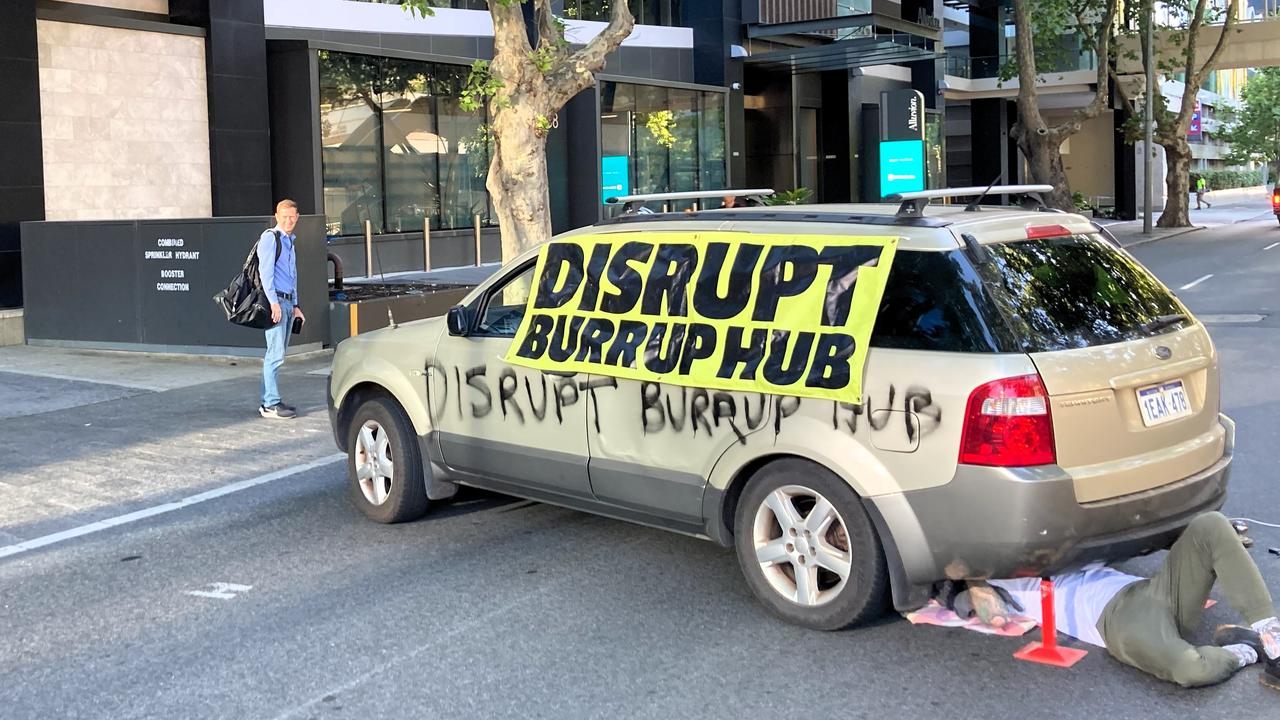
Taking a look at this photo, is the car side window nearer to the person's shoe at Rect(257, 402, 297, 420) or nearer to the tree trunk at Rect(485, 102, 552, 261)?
the person's shoe at Rect(257, 402, 297, 420)

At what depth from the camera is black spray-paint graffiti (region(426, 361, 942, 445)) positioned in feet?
16.7

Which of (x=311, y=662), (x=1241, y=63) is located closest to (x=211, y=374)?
(x=311, y=662)

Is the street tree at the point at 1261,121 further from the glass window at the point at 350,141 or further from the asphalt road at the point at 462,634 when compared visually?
the asphalt road at the point at 462,634

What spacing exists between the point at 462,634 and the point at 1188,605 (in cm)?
285

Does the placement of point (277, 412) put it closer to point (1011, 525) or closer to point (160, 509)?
point (160, 509)

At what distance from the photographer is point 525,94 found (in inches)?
563

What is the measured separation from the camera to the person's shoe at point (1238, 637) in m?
4.80

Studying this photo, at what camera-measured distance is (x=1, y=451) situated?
9.83 m

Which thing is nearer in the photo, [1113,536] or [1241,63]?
[1113,536]

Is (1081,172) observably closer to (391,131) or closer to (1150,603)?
(391,131)

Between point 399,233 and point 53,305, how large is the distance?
9024 mm

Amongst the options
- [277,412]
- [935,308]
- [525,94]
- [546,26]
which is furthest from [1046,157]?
[935,308]

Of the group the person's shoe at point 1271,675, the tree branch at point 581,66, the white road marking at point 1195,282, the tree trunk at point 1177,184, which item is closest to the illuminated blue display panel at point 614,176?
the white road marking at point 1195,282

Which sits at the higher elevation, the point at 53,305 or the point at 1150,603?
the point at 53,305
